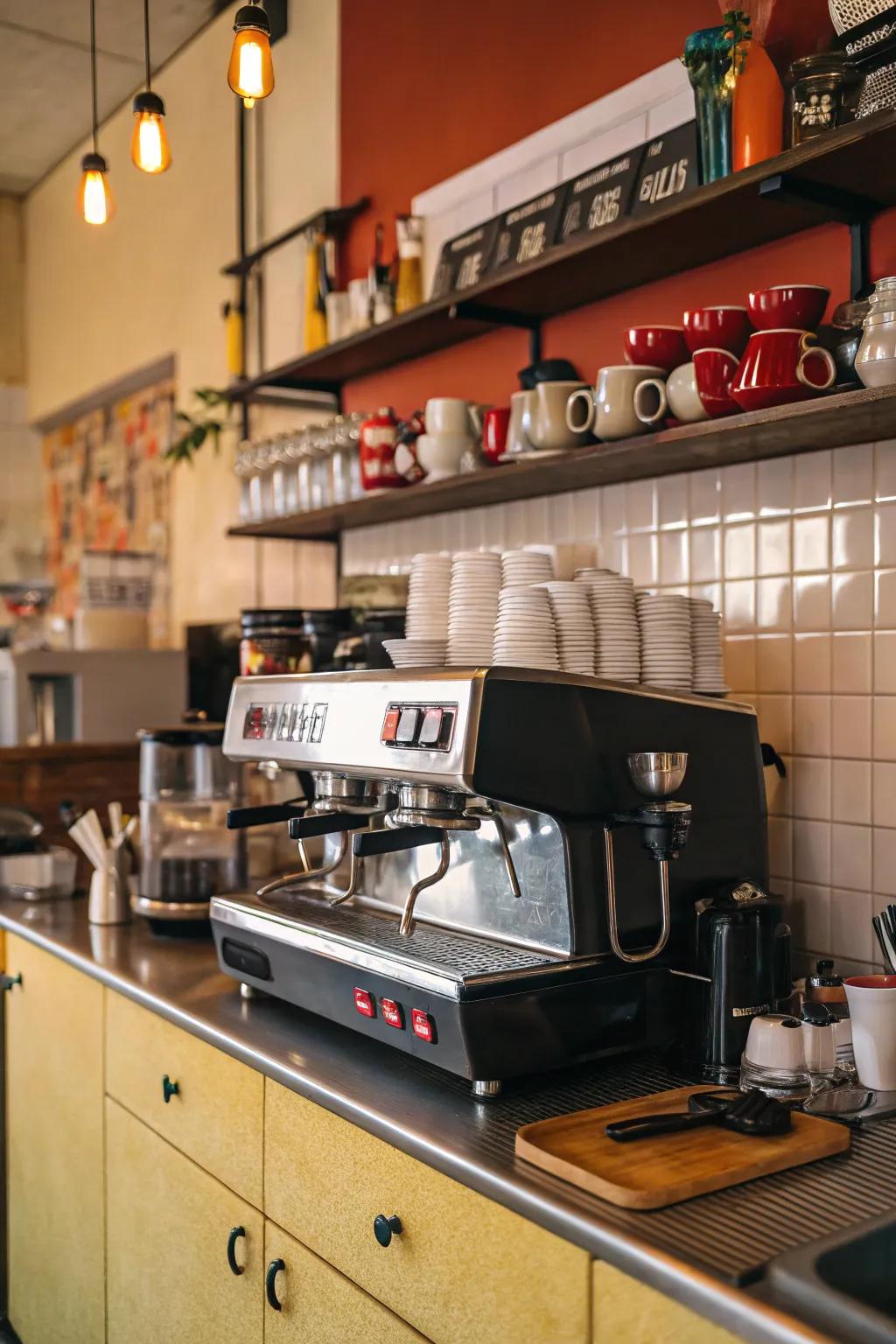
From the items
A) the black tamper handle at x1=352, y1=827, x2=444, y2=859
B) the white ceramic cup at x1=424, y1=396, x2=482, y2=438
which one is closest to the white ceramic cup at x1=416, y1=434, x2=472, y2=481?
the white ceramic cup at x1=424, y1=396, x2=482, y2=438

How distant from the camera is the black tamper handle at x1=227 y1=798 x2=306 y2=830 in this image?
1.66 meters

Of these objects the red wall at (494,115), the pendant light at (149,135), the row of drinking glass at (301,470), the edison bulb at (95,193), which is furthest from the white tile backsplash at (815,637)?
the edison bulb at (95,193)

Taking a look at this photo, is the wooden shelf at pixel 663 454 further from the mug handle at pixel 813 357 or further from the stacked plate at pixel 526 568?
the stacked plate at pixel 526 568

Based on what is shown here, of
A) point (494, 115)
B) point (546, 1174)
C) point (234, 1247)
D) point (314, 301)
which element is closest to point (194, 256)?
point (314, 301)

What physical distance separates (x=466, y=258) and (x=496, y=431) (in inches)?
20.3

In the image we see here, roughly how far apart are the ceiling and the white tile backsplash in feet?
8.25

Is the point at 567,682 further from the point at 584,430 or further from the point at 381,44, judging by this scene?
the point at 381,44

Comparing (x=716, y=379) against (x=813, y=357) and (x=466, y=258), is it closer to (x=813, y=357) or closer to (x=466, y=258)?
(x=813, y=357)

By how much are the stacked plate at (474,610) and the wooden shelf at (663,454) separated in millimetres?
294

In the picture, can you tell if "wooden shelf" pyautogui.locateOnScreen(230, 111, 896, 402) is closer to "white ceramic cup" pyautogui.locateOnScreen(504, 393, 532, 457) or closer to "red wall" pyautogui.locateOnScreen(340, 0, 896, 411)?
"red wall" pyautogui.locateOnScreen(340, 0, 896, 411)

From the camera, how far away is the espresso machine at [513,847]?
133cm

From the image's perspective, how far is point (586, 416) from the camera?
6.33 feet

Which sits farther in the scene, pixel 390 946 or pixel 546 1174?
pixel 390 946

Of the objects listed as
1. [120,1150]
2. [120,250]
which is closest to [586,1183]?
[120,1150]
